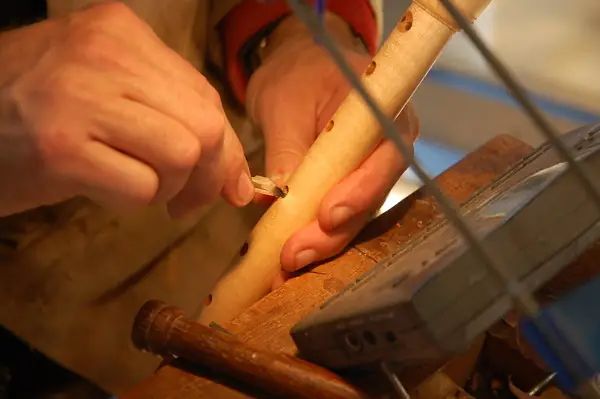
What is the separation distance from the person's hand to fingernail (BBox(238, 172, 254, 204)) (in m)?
0.05

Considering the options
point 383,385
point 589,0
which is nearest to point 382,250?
point 383,385

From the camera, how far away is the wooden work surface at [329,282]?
460 millimetres

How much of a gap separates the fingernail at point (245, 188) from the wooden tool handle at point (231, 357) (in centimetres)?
10

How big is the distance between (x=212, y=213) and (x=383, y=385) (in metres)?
0.38

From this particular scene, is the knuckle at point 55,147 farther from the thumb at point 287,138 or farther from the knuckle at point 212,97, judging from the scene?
the thumb at point 287,138

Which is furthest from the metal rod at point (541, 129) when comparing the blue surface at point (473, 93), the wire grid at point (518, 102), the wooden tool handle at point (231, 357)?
the blue surface at point (473, 93)

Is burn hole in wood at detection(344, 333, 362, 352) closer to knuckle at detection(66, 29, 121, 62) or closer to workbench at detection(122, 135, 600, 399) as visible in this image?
workbench at detection(122, 135, 600, 399)

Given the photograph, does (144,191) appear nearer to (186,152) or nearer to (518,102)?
(186,152)

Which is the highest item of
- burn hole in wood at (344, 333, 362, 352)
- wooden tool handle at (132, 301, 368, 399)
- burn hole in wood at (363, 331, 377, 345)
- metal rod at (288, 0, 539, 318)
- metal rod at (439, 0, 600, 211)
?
metal rod at (439, 0, 600, 211)

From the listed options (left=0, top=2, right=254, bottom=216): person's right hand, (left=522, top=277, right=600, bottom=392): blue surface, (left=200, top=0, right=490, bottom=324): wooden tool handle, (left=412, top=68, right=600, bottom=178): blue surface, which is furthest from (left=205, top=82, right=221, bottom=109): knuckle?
(left=412, top=68, right=600, bottom=178): blue surface

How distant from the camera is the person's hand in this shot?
564mm

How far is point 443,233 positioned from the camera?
0.44 m

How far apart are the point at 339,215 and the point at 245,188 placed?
8 cm

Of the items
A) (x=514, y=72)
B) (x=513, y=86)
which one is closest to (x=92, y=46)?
(x=513, y=86)
